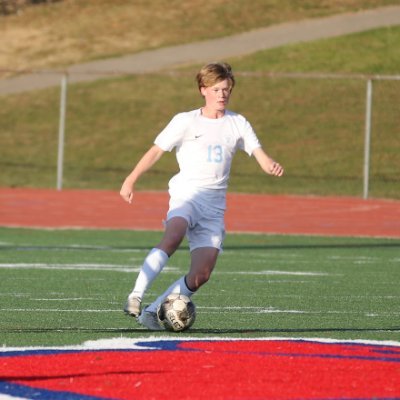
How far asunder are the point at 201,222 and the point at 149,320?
0.73m

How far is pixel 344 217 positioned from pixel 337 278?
410 inches

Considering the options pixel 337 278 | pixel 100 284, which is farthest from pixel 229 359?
pixel 337 278

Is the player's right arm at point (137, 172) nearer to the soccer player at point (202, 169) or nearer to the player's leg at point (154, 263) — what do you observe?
the soccer player at point (202, 169)

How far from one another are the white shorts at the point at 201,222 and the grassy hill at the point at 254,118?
2032 centimetres

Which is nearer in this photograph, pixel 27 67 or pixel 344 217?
pixel 344 217

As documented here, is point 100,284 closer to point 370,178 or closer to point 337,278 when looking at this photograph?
point 337,278

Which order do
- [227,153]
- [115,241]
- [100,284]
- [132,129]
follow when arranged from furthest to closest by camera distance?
[132,129] → [115,241] → [100,284] → [227,153]

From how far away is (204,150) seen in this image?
32.1 ft

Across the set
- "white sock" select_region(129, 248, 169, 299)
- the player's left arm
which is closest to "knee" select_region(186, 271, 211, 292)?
"white sock" select_region(129, 248, 169, 299)

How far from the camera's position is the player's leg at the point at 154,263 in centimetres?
933

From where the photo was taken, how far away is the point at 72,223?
2300 cm

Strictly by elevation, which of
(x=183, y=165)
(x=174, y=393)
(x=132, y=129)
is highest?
(x=132, y=129)

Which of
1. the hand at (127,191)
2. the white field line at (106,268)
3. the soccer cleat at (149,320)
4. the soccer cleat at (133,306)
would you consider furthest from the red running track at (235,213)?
the soccer cleat at (133,306)

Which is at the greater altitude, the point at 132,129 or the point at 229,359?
the point at 132,129
